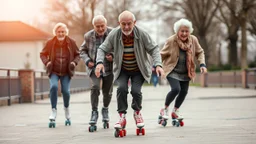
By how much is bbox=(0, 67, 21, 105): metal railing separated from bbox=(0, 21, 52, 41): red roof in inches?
1040

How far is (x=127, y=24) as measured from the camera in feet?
22.7

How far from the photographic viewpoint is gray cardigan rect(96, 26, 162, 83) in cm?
710

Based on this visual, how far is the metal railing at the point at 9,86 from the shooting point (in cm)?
1582

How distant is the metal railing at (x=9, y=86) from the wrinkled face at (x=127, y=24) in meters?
8.96

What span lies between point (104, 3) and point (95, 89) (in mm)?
38576

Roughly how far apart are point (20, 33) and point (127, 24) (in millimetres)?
38797

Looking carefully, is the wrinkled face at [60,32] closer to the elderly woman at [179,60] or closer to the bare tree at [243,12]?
the elderly woman at [179,60]

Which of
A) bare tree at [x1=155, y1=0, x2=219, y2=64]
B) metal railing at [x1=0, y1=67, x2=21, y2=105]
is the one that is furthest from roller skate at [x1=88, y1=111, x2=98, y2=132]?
bare tree at [x1=155, y1=0, x2=219, y2=64]

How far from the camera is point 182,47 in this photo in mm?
8422

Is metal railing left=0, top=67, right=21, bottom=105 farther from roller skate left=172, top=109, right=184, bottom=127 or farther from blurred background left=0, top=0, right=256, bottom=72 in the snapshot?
blurred background left=0, top=0, right=256, bottom=72

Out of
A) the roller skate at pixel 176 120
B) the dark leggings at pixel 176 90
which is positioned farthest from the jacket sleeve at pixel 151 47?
the roller skate at pixel 176 120

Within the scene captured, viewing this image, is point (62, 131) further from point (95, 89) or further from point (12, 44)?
point (12, 44)

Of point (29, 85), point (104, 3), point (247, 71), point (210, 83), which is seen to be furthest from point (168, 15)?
point (29, 85)

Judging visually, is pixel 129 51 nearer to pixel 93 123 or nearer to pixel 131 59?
pixel 131 59
